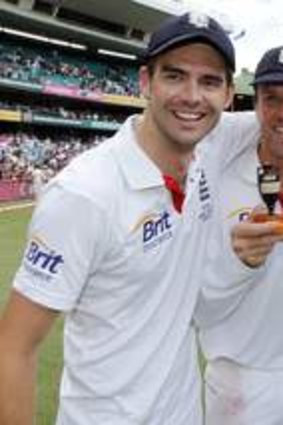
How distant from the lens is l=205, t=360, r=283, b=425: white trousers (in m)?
3.81

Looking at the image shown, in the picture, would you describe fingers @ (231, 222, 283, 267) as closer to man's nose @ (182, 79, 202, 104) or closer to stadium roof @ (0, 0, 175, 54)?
man's nose @ (182, 79, 202, 104)

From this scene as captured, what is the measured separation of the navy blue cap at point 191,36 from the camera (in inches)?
120

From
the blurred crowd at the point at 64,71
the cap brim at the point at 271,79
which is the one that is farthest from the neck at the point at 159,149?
the blurred crowd at the point at 64,71

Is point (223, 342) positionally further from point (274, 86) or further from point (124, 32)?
point (124, 32)

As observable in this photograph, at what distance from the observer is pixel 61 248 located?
9.00 feet

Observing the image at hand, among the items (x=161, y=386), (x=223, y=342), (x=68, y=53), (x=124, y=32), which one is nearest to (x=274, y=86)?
(x=223, y=342)

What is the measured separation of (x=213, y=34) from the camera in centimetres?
306

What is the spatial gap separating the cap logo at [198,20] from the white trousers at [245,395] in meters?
1.42

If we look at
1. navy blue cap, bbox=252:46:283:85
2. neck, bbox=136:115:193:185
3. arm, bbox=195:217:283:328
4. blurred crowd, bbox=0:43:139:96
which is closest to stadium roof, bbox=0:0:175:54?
blurred crowd, bbox=0:43:139:96

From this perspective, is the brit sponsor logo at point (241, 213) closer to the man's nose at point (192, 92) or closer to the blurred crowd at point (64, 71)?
the man's nose at point (192, 92)

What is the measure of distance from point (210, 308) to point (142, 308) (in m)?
0.75

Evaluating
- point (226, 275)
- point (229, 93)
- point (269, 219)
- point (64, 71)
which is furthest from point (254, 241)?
point (64, 71)

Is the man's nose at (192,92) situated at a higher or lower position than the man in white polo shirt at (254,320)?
higher

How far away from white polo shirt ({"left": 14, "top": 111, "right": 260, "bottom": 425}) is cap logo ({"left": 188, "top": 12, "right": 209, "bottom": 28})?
395 mm
